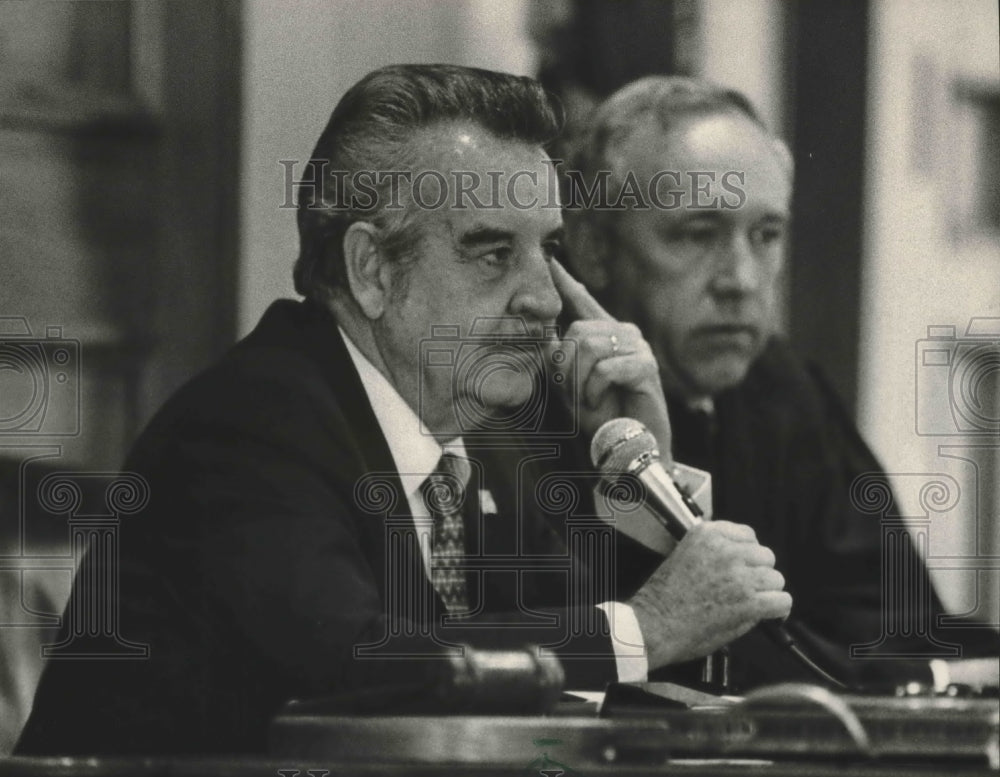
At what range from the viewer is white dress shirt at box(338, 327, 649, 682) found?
127 inches

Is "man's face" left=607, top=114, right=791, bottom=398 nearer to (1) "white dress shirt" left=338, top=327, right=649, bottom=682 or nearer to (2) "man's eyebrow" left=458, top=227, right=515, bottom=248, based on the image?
(2) "man's eyebrow" left=458, top=227, right=515, bottom=248

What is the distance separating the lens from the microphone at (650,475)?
10.6ft

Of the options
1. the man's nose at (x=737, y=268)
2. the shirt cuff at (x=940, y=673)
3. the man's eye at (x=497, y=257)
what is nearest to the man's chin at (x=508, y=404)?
the man's eye at (x=497, y=257)

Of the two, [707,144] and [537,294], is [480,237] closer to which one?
[537,294]

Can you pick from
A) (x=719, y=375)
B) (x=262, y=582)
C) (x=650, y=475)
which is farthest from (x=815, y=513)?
(x=262, y=582)

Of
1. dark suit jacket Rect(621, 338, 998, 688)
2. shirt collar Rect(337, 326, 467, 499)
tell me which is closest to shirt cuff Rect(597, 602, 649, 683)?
dark suit jacket Rect(621, 338, 998, 688)

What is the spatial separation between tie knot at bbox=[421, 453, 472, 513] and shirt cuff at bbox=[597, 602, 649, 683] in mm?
325

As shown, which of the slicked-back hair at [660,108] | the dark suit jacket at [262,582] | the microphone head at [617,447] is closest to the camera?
the dark suit jacket at [262,582]

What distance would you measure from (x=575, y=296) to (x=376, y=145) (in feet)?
1.50

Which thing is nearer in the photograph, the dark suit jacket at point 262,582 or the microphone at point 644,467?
the dark suit jacket at point 262,582

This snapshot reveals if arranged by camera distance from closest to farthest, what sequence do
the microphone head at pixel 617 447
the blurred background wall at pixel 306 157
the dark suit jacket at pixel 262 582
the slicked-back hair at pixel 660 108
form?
the dark suit jacket at pixel 262 582 < the blurred background wall at pixel 306 157 < the microphone head at pixel 617 447 < the slicked-back hair at pixel 660 108

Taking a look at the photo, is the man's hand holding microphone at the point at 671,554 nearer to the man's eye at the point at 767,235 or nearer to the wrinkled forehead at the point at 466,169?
the wrinkled forehead at the point at 466,169

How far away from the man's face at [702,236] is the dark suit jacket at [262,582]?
55 cm

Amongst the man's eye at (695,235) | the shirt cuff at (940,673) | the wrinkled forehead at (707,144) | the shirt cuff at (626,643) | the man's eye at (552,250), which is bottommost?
the shirt cuff at (940,673)
